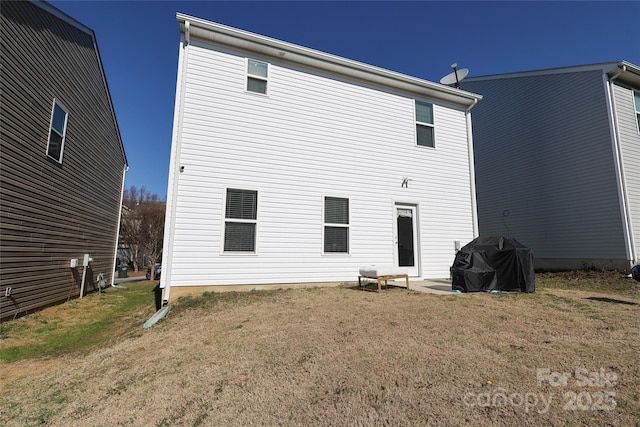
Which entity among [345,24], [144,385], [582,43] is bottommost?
[144,385]

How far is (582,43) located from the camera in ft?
36.8

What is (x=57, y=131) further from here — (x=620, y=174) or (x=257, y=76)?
(x=620, y=174)

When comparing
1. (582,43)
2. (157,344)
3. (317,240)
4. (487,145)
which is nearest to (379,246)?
(317,240)

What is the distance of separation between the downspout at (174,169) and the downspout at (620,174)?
41.0ft

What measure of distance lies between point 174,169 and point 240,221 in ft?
5.43

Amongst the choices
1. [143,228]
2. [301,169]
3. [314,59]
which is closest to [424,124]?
[314,59]

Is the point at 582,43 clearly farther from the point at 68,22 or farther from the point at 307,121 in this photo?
the point at 68,22

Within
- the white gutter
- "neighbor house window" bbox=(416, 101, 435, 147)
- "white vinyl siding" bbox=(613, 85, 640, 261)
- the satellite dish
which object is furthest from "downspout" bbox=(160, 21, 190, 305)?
"white vinyl siding" bbox=(613, 85, 640, 261)

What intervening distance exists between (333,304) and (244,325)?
1.60 m

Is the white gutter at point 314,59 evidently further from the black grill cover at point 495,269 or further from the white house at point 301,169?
the black grill cover at point 495,269

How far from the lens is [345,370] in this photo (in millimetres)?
2918

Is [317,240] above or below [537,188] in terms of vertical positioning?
below

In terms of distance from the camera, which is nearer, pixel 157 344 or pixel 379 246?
pixel 157 344

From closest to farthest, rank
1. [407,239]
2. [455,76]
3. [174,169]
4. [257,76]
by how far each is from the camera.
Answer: [174,169] → [257,76] → [407,239] → [455,76]
